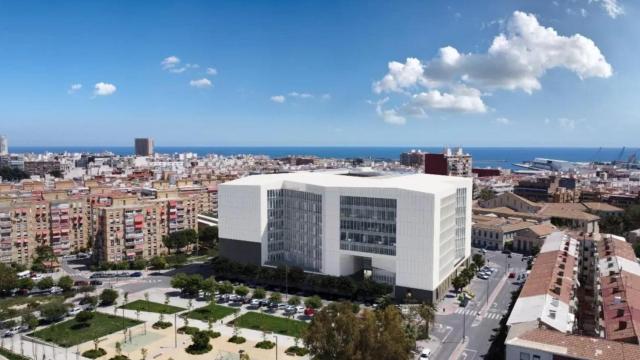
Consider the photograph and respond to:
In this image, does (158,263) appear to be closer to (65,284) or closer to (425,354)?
(65,284)

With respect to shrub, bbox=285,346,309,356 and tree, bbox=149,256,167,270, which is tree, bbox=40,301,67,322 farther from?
shrub, bbox=285,346,309,356

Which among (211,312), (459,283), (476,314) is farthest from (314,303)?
(459,283)

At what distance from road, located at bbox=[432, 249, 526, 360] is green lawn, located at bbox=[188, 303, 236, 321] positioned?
87.9ft

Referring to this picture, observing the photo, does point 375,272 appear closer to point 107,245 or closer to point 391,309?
point 391,309

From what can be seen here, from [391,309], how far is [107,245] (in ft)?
207

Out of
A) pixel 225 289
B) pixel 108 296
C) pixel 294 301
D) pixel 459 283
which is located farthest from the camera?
pixel 459 283

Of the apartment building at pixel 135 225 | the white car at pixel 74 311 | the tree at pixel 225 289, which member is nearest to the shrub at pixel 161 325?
the tree at pixel 225 289

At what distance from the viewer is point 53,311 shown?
194 feet

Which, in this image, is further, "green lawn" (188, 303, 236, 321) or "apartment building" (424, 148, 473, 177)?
"apartment building" (424, 148, 473, 177)

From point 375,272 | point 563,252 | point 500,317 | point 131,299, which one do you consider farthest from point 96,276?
point 563,252

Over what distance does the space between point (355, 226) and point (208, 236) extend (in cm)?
4146

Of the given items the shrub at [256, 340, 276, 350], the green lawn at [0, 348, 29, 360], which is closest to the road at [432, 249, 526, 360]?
the shrub at [256, 340, 276, 350]

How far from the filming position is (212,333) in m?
55.7

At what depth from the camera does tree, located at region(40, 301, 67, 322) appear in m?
59.1
